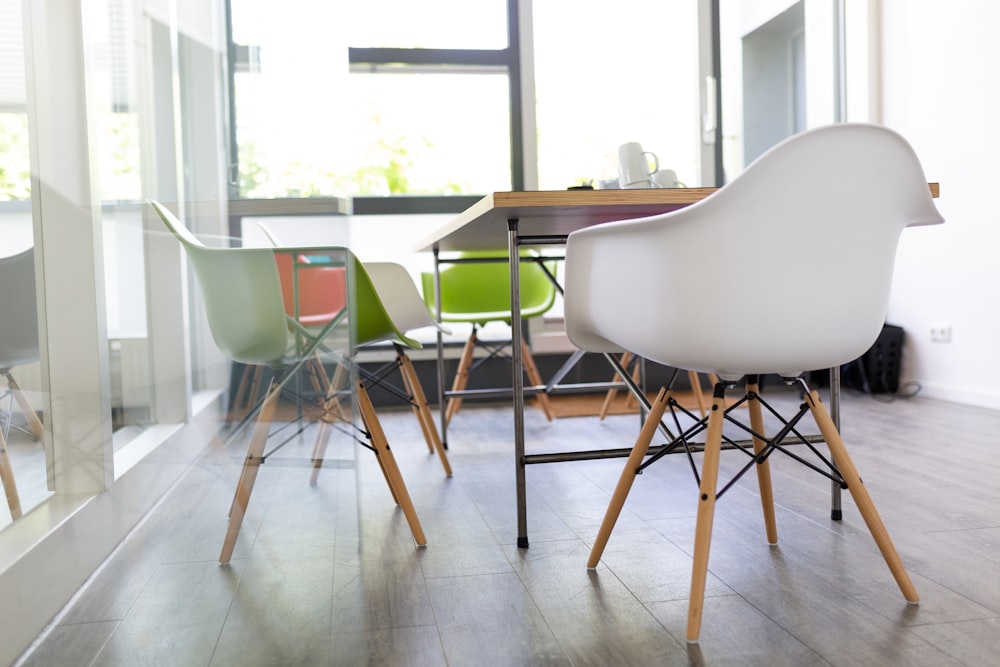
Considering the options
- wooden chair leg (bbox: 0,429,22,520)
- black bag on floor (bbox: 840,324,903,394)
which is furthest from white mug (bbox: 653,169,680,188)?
black bag on floor (bbox: 840,324,903,394)

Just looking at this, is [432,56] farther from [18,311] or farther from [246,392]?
[18,311]

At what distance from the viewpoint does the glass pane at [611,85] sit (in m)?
4.57

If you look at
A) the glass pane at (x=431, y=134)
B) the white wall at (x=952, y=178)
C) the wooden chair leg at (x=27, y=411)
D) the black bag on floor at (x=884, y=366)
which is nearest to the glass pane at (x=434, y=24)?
the glass pane at (x=431, y=134)

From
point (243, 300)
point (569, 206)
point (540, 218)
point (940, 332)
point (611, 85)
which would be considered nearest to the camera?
point (243, 300)

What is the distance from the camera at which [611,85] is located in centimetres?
465

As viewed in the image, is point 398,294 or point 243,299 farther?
point 398,294

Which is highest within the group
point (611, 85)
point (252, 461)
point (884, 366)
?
point (611, 85)

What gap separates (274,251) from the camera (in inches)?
61.8

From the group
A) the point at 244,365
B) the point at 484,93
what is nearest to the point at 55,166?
the point at 244,365

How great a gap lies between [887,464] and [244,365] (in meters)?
1.95

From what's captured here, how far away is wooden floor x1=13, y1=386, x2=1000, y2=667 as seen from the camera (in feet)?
4.43

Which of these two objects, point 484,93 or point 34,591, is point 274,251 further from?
point 484,93

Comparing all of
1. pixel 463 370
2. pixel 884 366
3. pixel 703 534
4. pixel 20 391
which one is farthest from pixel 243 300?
pixel 884 366

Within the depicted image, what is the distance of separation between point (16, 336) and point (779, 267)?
4.00 ft
